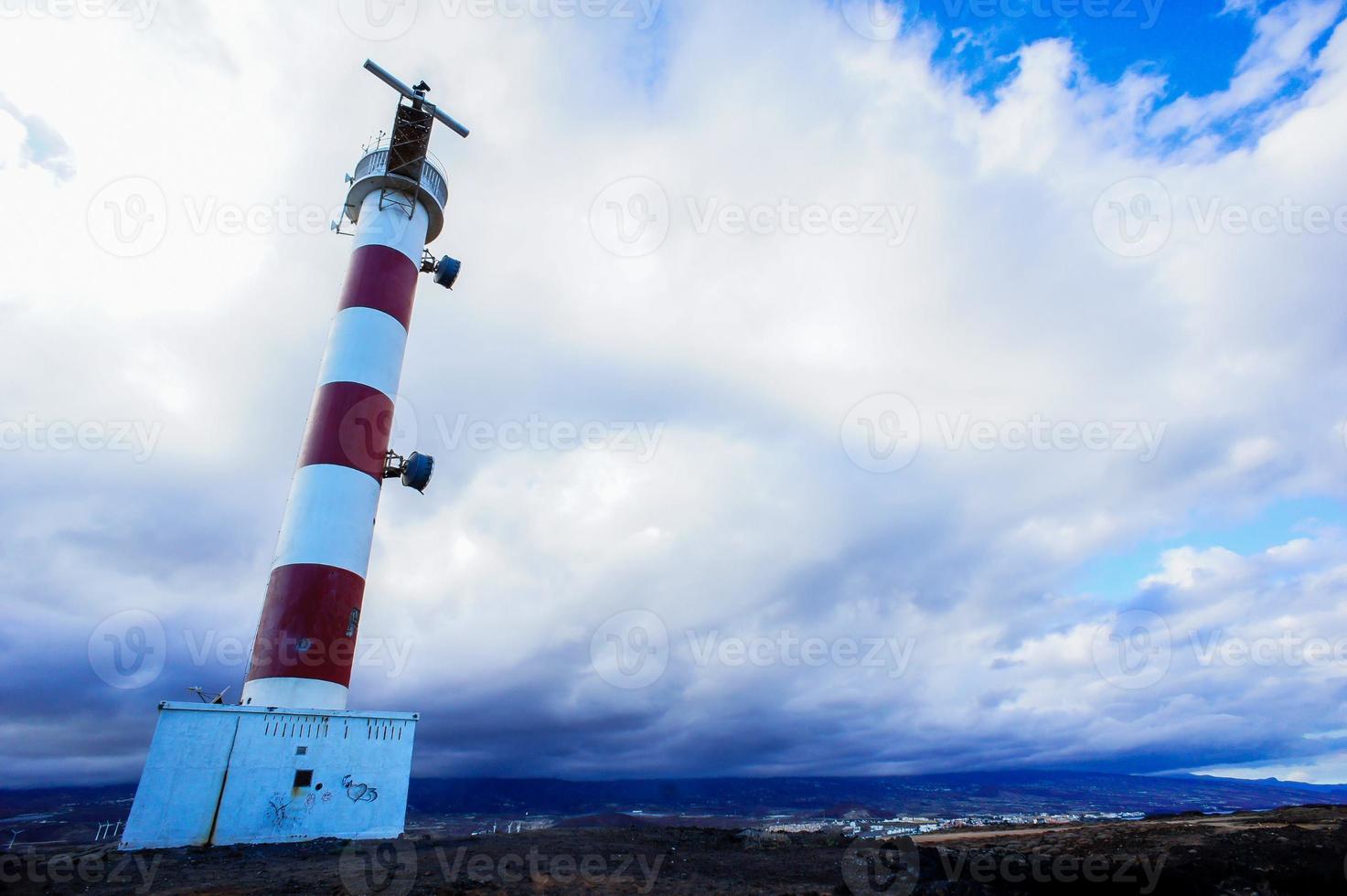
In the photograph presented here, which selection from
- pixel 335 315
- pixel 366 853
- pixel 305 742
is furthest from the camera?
pixel 335 315

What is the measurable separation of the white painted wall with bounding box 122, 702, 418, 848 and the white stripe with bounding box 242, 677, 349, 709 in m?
0.79

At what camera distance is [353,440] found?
2497 cm

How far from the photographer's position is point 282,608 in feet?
71.8

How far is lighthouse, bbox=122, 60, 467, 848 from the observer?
1852cm

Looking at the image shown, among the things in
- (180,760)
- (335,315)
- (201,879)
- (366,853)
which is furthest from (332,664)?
(335,315)

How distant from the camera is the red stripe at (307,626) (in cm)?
2116

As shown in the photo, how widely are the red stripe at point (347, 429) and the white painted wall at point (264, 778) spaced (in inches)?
361

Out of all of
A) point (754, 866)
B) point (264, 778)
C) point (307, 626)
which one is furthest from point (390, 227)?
point (754, 866)

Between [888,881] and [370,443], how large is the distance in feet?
74.3

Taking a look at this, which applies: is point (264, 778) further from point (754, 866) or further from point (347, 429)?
point (754, 866)

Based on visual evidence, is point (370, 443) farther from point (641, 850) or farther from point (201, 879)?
point (641, 850)

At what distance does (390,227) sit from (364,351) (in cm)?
680

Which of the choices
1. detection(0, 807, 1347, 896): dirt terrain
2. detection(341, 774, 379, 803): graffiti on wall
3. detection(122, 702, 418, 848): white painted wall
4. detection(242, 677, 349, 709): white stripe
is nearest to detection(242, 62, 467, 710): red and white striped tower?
detection(242, 677, 349, 709): white stripe

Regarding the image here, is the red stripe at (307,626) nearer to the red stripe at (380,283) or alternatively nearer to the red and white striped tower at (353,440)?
the red and white striped tower at (353,440)
